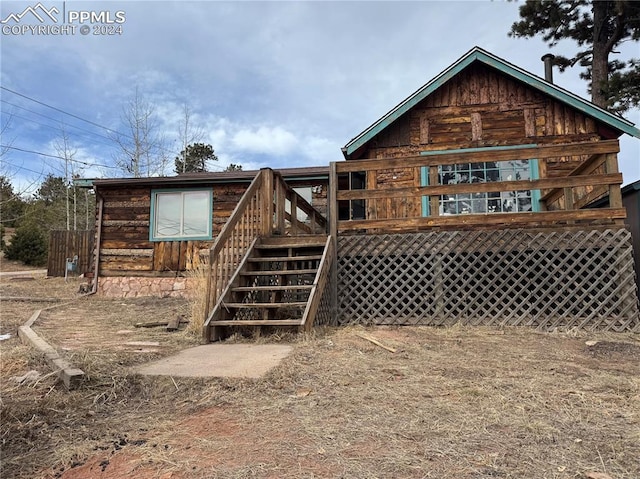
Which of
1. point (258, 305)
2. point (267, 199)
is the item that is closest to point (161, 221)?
point (267, 199)

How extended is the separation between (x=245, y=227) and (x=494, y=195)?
18.0 feet

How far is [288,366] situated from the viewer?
3516mm

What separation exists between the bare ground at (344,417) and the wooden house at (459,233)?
152cm

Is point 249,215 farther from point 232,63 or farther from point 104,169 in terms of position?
point 104,169

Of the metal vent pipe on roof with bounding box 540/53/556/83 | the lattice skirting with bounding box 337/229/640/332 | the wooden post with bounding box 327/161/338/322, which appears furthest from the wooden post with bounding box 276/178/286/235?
the metal vent pipe on roof with bounding box 540/53/556/83

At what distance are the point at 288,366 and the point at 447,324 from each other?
123 inches

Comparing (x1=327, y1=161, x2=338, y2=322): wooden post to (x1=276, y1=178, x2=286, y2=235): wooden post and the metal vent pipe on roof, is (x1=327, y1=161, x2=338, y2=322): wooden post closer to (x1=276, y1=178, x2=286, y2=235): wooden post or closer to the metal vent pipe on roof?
(x1=276, y1=178, x2=286, y2=235): wooden post

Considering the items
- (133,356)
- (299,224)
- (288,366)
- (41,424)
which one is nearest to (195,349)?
(133,356)

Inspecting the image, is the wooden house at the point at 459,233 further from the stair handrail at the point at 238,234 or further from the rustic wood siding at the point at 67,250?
the rustic wood siding at the point at 67,250

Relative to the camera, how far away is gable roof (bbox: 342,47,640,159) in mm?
8125

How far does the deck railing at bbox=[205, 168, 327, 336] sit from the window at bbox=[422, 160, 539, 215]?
3.50 metres

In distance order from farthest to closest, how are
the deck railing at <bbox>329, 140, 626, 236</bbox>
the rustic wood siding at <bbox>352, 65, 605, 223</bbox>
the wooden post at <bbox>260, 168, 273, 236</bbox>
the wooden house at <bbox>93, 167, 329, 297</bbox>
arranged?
the wooden house at <bbox>93, 167, 329, 297</bbox>, the rustic wood siding at <bbox>352, 65, 605, 223</bbox>, the wooden post at <bbox>260, 168, 273, 236</bbox>, the deck railing at <bbox>329, 140, 626, 236</bbox>

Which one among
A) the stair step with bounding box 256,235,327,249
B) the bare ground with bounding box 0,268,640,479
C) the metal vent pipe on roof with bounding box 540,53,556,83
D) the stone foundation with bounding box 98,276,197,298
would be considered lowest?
the bare ground with bounding box 0,268,640,479

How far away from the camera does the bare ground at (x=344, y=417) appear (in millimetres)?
1879
